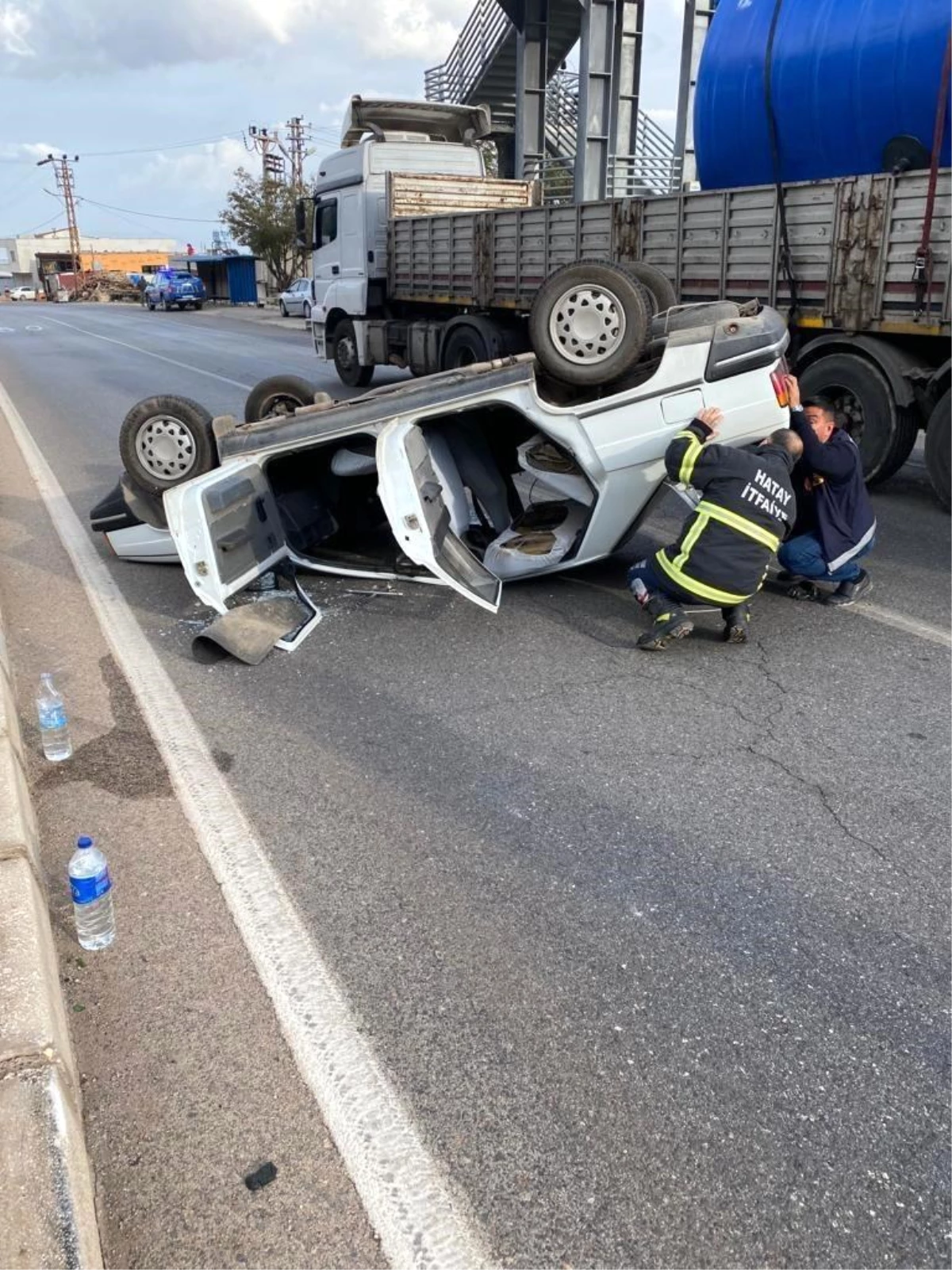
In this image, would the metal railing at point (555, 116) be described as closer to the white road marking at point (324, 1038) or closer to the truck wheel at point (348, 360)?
the truck wheel at point (348, 360)

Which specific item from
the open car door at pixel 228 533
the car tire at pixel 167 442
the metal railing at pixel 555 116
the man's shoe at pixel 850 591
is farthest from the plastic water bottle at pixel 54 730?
the metal railing at pixel 555 116

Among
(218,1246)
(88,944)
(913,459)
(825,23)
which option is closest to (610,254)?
(825,23)

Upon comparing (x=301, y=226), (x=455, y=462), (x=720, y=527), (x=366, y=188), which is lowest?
(x=720, y=527)

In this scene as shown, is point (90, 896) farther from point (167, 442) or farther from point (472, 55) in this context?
point (472, 55)

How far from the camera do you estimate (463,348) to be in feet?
42.3

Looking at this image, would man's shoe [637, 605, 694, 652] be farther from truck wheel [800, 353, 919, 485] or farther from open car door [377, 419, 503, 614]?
truck wheel [800, 353, 919, 485]

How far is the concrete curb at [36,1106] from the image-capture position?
6.08 feet

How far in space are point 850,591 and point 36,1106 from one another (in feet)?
15.7

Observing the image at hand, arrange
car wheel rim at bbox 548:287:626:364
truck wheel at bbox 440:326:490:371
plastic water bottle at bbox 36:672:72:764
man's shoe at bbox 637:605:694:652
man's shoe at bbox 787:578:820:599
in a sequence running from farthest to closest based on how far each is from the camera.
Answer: truck wheel at bbox 440:326:490:371, man's shoe at bbox 787:578:820:599, car wheel rim at bbox 548:287:626:364, man's shoe at bbox 637:605:694:652, plastic water bottle at bbox 36:672:72:764

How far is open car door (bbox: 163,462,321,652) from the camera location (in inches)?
197

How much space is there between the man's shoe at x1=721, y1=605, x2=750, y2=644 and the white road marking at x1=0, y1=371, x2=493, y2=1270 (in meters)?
2.58

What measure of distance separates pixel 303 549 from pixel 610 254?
215 inches

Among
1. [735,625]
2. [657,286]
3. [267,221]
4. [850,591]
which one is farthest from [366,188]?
[267,221]

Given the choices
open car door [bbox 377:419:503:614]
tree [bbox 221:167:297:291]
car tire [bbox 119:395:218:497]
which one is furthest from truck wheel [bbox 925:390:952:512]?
tree [bbox 221:167:297:291]
